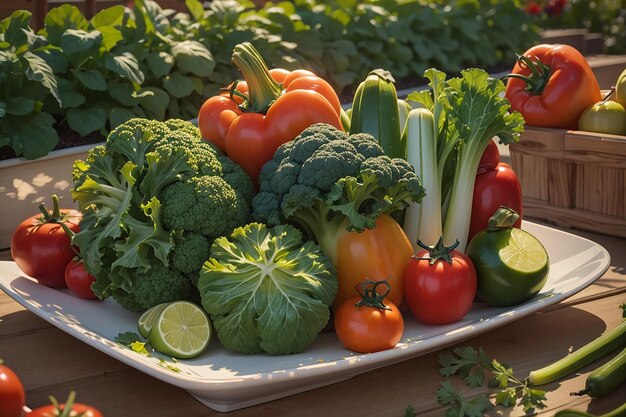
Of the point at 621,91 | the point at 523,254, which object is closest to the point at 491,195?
the point at 523,254

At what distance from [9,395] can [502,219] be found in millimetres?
1272

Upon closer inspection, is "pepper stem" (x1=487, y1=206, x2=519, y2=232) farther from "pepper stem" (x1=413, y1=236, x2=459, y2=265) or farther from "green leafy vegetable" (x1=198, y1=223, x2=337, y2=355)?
"green leafy vegetable" (x1=198, y1=223, x2=337, y2=355)

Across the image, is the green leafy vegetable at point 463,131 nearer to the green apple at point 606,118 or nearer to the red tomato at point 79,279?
the green apple at point 606,118

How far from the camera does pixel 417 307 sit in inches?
83.3

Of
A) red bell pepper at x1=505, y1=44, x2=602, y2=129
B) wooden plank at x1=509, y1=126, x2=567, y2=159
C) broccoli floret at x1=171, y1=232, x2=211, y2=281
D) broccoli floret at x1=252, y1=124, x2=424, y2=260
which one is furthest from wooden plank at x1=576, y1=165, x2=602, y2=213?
broccoli floret at x1=171, y1=232, x2=211, y2=281

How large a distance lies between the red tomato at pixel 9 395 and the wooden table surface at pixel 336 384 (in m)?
0.36

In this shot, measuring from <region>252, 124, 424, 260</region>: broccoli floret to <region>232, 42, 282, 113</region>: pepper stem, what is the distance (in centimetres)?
26

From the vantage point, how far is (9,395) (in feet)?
5.09

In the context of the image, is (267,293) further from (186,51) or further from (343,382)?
(186,51)

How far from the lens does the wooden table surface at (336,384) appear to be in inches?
75.4

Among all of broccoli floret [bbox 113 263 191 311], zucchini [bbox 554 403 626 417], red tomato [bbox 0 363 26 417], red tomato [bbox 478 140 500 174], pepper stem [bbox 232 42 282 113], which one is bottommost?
zucchini [bbox 554 403 626 417]

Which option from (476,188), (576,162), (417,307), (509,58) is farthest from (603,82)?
(417,307)

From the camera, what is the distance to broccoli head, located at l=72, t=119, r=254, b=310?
2105 millimetres

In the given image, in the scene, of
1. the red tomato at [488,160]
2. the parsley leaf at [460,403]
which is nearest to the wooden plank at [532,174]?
the red tomato at [488,160]
